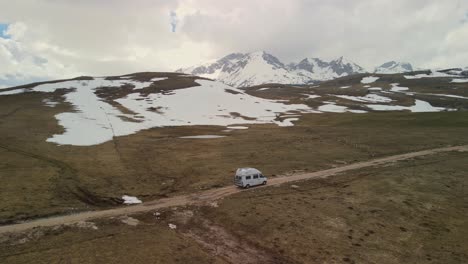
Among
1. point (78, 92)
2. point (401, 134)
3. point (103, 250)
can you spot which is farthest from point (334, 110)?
point (103, 250)

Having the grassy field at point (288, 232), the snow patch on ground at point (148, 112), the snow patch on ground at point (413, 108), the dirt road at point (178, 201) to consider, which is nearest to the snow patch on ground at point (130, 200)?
the dirt road at point (178, 201)

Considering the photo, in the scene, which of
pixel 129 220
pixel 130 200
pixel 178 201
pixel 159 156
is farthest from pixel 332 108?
pixel 129 220

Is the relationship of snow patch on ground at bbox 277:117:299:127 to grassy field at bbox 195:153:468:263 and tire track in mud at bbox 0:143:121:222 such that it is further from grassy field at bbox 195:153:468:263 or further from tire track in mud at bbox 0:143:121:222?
tire track in mud at bbox 0:143:121:222

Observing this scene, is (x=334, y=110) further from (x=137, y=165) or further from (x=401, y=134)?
(x=137, y=165)

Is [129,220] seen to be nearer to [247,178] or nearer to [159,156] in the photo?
[247,178]

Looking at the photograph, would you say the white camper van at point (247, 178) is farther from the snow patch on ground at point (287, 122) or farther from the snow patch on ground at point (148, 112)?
the snow patch on ground at point (287, 122)

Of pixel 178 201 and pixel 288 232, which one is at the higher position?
pixel 288 232

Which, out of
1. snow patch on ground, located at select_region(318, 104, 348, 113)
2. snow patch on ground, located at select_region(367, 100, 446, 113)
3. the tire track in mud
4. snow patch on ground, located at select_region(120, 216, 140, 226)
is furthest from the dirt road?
snow patch on ground, located at select_region(367, 100, 446, 113)
